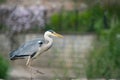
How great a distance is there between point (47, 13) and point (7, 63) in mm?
→ 5406

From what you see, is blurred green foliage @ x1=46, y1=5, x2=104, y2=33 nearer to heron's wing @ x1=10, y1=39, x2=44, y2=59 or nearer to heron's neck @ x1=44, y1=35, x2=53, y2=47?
heron's wing @ x1=10, y1=39, x2=44, y2=59

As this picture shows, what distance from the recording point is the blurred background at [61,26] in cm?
1576

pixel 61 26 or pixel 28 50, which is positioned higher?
pixel 28 50

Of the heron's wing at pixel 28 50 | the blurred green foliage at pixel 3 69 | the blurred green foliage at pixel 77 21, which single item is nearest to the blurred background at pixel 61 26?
the blurred green foliage at pixel 77 21

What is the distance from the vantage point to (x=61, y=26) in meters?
17.7

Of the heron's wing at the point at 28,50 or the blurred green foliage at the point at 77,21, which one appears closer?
the heron's wing at the point at 28,50

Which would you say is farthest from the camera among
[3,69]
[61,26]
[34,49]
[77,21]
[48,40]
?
[77,21]

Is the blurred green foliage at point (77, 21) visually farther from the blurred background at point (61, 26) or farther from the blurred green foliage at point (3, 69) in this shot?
the blurred green foliage at point (3, 69)

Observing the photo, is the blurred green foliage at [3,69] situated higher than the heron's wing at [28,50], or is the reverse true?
the heron's wing at [28,50]

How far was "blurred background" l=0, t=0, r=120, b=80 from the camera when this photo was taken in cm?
1576

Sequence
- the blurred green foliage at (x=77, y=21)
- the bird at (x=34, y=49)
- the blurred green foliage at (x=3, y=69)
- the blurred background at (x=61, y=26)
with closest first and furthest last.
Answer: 1. the bird at (x=34, y=49)
2. the blurred green foliage at (x=3, y=69)
3. the blurred background at (x=61, y=26)
4. the blurred green foliage at (x=77, y=21)

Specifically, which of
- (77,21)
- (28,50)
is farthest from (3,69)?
(77,21)

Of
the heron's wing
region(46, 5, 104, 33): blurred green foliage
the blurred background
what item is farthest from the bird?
region(46, 5, 104, 33): blurred green foliage

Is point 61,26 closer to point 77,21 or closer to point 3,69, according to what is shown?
point 77,21
